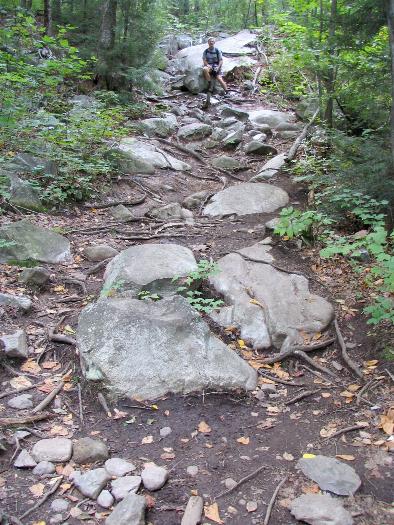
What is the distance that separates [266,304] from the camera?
509 cm

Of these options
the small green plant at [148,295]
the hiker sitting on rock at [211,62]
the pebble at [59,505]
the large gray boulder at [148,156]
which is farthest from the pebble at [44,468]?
the hiker sitting on rock at [211,62]

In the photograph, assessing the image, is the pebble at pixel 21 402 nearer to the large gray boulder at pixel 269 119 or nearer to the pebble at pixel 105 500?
the pebble at pixel 105 500

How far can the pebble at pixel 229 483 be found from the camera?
3019 mm

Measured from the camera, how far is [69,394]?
152 inches

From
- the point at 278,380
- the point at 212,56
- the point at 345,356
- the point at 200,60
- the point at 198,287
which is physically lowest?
the point at 278,380

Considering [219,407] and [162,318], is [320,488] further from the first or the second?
[162,318]

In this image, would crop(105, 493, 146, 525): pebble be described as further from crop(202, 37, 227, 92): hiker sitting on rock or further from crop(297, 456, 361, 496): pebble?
crop(202, 37, 227, 92): hiker sitting on rock

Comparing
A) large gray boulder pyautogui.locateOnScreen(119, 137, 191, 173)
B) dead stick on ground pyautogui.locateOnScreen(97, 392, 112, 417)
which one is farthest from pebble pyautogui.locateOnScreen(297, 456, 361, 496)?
large gray boulder pyautogui.locateOnScreen(119, 137, 191, 173)

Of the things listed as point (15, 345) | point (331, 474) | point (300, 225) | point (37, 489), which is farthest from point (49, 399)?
point (300, 225)

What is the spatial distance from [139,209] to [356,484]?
6.35 meters

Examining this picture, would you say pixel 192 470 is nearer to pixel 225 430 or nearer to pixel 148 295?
pixel 225 430

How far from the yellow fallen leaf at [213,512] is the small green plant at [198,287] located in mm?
2198

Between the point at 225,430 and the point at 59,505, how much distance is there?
131cm

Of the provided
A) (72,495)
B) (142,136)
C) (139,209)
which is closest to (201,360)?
(72,495)
